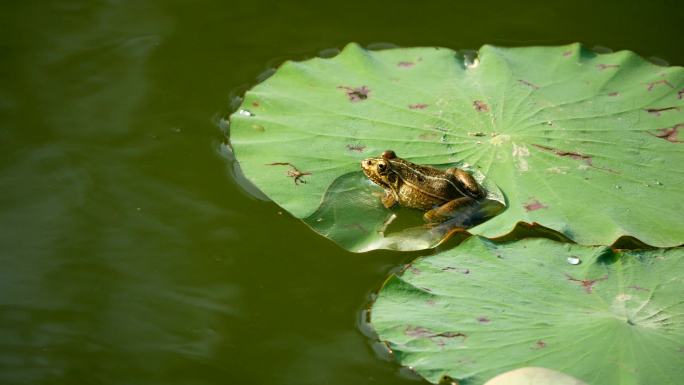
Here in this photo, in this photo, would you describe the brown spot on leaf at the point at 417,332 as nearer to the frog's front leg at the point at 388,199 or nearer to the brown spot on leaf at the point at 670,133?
the frog's front leg at the point at 388,199

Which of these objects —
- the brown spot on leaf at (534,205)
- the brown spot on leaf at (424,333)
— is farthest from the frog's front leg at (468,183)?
the brown spot on leaf at (424,333)

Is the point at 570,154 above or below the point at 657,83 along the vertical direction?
below

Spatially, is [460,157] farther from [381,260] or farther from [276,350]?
[276,350]

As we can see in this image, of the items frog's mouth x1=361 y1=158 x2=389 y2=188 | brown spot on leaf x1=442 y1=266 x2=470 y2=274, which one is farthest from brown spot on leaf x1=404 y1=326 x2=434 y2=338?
frog's mouth x1=361 y1=158 x2=389 y2=188

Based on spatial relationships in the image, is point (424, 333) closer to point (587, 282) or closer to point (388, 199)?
point (587, 282)

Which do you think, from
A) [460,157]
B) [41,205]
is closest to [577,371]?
[460,157]

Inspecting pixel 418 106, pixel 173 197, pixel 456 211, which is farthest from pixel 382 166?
pixel 173 197
